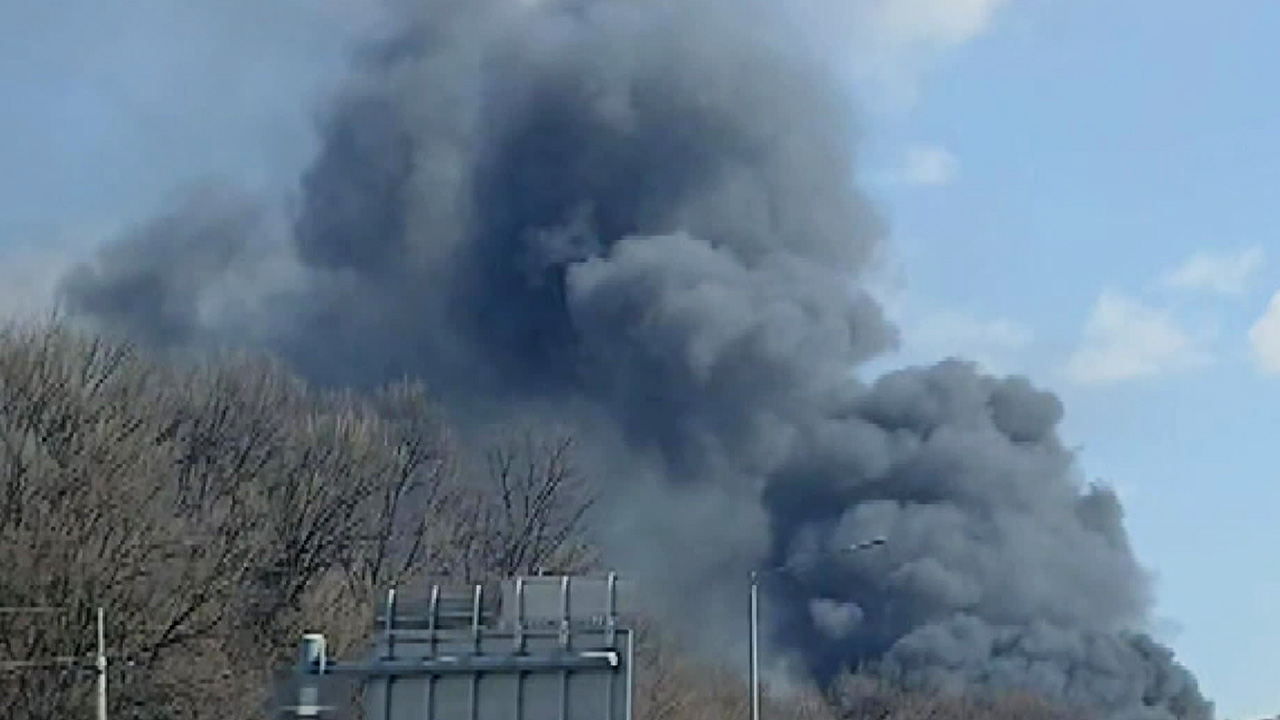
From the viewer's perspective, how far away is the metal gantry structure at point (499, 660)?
19906 millimetres

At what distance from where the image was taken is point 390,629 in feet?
70.3

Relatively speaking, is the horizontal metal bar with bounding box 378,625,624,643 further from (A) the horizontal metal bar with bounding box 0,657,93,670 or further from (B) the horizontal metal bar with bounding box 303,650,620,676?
(A) the horizontal metal bar with bounding box 0,657,93,670

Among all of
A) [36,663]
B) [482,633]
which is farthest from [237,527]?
[482,633]

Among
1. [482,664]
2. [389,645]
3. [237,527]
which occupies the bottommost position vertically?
[482,664]

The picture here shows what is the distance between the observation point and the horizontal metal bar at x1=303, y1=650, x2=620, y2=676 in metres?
19.8

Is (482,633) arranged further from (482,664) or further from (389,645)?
(389,645)

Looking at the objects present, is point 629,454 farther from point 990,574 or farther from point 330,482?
point 330,482

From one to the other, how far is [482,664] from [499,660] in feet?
0.47

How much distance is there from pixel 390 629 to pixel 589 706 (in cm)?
240

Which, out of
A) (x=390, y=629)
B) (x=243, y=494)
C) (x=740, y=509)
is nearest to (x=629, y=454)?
(x=740, y=509)

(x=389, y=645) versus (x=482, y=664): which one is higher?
(x=389, y=645)

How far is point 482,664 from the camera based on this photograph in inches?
805

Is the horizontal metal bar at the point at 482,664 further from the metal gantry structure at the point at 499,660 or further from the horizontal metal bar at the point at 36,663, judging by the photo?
the horizontal metal bar at the point at 36,663

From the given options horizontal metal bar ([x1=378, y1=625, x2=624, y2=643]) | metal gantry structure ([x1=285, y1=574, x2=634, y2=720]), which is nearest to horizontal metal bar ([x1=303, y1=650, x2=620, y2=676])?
metal gantry structure ([x1=285, y1=574, x2=634, y2=720])
